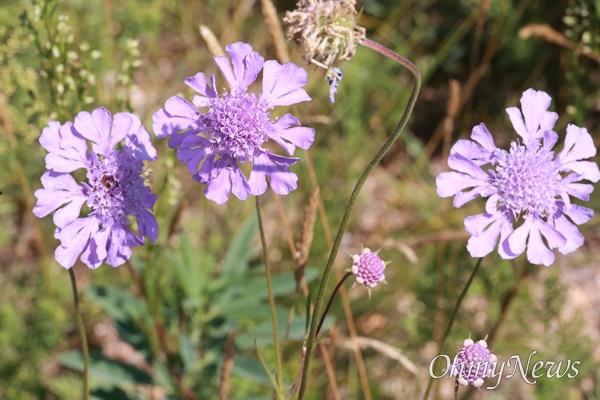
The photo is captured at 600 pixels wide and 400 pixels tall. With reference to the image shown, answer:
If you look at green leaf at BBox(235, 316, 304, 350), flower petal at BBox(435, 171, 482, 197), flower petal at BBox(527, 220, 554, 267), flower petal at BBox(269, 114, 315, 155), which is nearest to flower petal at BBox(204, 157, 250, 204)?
flower petal at BBox(269, 114, 315, 155)

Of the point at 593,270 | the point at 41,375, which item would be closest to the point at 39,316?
the point at 41,375

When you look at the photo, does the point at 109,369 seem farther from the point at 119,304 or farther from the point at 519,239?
the point at 519,239

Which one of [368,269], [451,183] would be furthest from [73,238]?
[451,183]

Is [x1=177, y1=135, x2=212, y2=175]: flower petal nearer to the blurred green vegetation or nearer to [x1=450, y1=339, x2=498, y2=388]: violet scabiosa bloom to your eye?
the blurred green vegetation

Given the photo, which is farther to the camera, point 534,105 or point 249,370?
point 249,370

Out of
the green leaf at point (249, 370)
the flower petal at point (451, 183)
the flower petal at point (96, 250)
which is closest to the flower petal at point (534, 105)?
the flower petal at point (451, 183)
